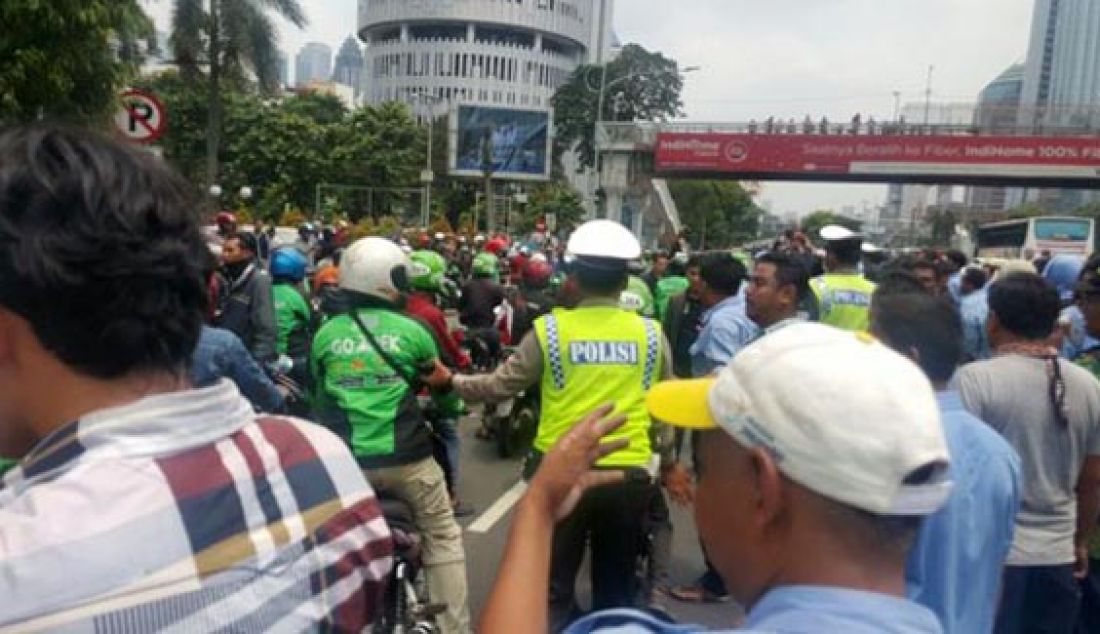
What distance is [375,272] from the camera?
3789 mm

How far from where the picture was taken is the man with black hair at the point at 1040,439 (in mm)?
3178

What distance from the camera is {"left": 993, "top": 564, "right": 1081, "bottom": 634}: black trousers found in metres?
3.29

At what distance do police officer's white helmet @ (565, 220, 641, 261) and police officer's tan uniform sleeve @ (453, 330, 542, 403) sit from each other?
407 millimetres

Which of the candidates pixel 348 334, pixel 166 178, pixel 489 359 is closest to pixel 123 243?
pixel 166 178

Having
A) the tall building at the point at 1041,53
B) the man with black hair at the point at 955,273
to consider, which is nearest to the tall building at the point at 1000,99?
the tall building at the point at 1041,53

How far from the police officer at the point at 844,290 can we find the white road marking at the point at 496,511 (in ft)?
7.06

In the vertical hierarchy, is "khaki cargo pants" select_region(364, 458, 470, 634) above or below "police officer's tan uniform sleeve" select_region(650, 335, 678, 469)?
below

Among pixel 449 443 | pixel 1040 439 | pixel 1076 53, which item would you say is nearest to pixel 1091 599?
pixel 1040 439

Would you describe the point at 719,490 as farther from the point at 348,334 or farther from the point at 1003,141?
the point at 1003,141

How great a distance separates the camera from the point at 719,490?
1331 mm

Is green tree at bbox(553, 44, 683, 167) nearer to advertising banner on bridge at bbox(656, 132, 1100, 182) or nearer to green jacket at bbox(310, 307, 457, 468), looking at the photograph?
advertising banner on bridge at bbox(656, 132, 1100, 182)

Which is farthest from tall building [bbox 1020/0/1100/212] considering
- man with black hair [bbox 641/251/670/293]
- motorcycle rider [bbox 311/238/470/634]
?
motorcycle rider [bbox 311/238/470/634]

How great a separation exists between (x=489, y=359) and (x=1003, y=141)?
28360mm

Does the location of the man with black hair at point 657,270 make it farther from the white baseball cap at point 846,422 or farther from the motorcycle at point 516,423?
the white baseball cap at point 846,422
